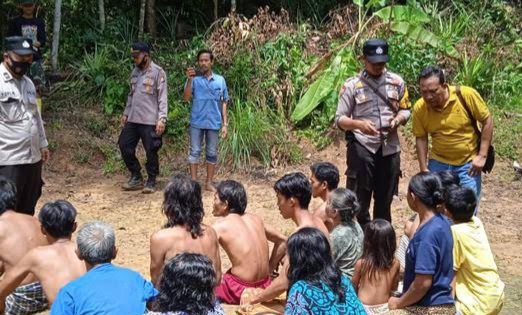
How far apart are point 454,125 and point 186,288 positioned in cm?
320

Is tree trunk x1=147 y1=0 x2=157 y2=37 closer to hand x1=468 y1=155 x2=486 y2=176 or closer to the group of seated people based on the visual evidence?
the group of seated people

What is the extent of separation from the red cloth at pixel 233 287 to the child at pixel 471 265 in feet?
4.42

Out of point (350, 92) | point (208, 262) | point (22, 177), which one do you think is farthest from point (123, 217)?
point (208, 262)

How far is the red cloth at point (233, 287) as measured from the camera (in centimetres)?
500

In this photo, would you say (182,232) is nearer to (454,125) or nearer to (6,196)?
(6,196)

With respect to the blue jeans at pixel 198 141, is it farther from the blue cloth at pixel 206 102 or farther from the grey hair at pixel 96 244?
the grey hair at pixel 96 244

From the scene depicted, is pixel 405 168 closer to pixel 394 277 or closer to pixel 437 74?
pixel 437 74

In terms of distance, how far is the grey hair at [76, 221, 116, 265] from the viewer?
3811 millimetres

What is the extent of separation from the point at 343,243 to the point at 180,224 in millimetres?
1152

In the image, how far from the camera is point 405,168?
9.60 meters

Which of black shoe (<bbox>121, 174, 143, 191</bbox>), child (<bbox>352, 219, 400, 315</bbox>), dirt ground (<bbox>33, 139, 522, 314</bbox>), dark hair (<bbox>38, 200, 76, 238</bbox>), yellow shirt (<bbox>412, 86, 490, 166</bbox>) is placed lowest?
dirt ground (<bbox>33, 139, 522, 314</bbox>)

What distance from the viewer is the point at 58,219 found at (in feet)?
14.5

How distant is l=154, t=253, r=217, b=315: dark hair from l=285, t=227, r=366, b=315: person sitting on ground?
48cm

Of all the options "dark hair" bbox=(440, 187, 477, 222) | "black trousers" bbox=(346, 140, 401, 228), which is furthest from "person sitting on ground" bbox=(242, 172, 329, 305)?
"black trousers" bbox=(346, 140, 401, 228)
